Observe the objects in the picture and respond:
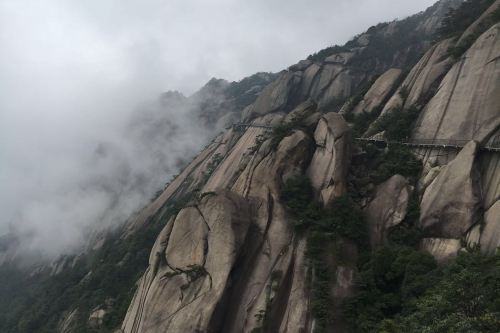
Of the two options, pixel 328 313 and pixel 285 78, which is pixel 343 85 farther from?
pixel 328 313

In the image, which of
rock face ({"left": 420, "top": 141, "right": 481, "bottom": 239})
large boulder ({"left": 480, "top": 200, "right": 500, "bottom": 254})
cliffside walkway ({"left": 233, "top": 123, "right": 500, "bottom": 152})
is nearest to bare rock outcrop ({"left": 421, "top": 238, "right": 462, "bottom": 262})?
rock face ({"left": 420, "top": 141, "right": 481, "bottom": 239})

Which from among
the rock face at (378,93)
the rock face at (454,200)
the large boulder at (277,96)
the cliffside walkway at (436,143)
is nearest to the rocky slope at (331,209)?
the rock face at (454,200)

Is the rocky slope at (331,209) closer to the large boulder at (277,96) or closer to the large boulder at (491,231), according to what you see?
the large boulder at (491,231)

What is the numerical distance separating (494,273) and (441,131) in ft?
53.1

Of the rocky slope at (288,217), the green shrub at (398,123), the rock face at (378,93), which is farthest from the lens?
the rock face at (378,93)

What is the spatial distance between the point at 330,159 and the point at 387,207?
19.4ft

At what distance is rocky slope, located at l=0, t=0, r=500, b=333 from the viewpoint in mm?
26550

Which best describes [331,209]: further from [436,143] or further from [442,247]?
[436,143]

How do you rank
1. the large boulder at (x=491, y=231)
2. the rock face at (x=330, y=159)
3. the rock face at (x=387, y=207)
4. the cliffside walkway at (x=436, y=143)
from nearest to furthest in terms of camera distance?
the large boulder at (x=491, y=231) < the cliffside walkway at (x=436, y=143) < the rock face at (x=387, y=207) < the rock face at (x=330, y=159)

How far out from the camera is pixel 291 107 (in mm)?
68938

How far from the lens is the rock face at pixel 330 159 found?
1296 inches

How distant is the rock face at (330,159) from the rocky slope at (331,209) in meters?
0.10

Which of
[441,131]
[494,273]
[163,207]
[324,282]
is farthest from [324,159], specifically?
[163,207]

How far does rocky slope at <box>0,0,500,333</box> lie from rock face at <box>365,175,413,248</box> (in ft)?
0.30
